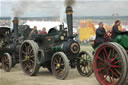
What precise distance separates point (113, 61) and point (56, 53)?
81.3 inches

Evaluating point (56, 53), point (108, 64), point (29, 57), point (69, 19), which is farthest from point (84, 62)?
point (108, 64)

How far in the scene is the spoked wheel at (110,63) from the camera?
4121 mm

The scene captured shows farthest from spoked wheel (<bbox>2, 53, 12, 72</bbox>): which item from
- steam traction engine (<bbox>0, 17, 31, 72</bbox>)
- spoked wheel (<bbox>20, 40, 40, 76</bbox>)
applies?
spoked wheel (<bbox>20, 40, 40, 76</bbox>)

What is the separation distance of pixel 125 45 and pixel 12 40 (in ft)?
17.7

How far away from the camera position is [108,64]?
4555mm

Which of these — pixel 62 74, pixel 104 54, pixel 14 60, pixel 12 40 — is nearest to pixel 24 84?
pixel 62 74

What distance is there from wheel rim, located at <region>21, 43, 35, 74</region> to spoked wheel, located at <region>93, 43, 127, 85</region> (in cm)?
261

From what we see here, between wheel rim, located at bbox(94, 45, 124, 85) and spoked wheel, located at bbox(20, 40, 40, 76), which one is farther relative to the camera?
spoked wheel, located at bbox(20, 40, 40, 76)

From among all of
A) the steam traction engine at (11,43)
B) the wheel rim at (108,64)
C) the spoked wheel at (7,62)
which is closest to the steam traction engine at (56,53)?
the spoked wheel at (7,62)

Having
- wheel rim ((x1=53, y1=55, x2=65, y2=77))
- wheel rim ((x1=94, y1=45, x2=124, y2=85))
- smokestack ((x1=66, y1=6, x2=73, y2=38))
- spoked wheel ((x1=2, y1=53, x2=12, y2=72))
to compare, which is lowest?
spoked wheel ((x1=2, y1=53, x2=12, y2=72))

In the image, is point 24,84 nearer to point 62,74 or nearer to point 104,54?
point 62,74

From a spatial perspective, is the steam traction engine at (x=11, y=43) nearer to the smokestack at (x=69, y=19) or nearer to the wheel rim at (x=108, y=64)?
the smokestack at (x=69, y=19)

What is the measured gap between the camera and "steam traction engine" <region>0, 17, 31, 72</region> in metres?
8.32

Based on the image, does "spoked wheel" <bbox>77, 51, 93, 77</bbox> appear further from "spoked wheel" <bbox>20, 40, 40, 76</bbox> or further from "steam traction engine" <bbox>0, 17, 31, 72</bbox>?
"steam traction engine" <bbox>0, 17, 31, 72</bbox>
